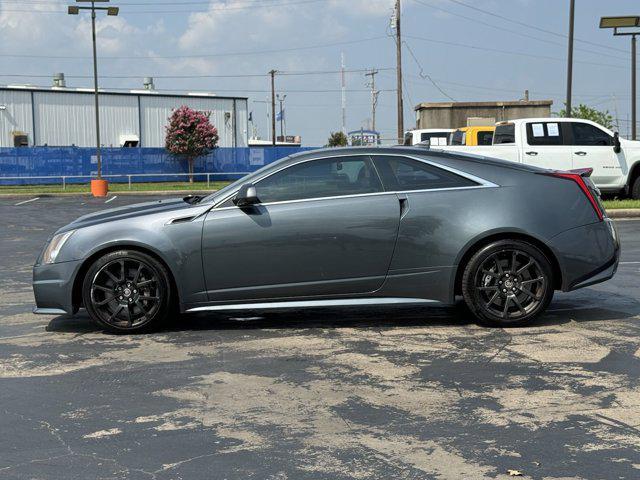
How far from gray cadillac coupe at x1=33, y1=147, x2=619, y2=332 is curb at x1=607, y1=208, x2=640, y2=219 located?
1085 cm

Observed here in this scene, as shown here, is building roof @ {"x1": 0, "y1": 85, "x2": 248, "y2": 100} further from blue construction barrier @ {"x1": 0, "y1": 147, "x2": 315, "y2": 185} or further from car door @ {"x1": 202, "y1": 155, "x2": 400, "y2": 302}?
car door @ {"x1": 202, "y1": 155, "x2": 400, "y2": 302}

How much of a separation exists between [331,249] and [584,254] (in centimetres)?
213

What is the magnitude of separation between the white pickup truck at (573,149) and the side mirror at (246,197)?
1240 cm

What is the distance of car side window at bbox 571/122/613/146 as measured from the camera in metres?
18.4

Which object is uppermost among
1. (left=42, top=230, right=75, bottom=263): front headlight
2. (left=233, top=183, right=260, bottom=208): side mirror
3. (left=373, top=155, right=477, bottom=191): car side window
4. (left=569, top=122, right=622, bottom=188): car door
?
(left=569, top=122, right=622, bottom=188): car door

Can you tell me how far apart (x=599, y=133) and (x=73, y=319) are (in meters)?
14.2

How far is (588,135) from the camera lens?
1841cm

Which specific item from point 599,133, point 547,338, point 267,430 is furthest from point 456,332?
point 599,133

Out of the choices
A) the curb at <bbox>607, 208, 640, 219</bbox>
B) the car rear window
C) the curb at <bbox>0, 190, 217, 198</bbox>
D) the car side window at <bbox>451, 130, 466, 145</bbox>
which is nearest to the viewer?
the curb at <bbox>607, 208, 640, 219</bbox>

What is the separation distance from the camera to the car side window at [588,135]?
18.4 meters

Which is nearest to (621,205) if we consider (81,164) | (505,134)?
(505,134)

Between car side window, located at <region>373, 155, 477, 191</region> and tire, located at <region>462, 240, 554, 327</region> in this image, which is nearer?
tire, located at <region>462, 240, 554, 327</region>

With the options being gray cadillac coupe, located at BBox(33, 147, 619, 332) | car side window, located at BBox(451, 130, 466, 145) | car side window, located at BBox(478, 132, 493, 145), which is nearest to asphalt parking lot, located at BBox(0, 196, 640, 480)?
gray cadillac coupe, located at BBox(33, 147, 619, 332)

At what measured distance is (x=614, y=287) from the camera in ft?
28.7
